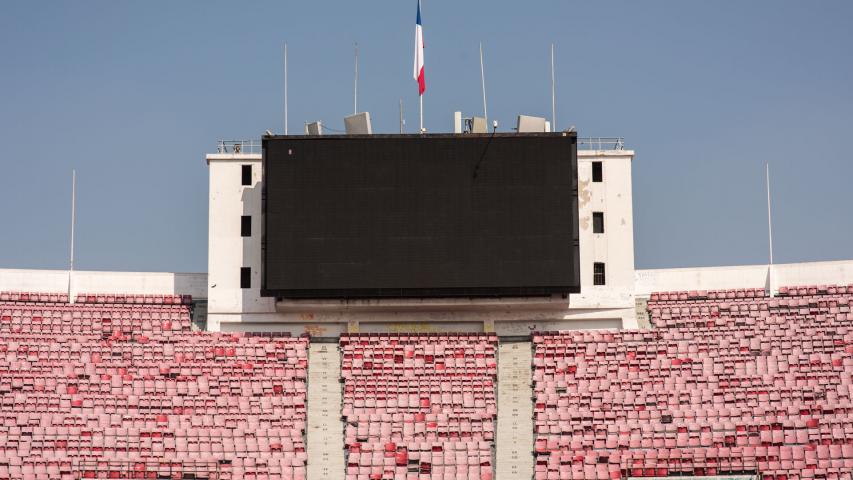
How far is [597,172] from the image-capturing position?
2606 inches

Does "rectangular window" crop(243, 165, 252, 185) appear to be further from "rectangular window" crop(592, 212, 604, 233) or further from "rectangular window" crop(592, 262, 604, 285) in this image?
"rectangular window" crop(592, 262, 604, 285)

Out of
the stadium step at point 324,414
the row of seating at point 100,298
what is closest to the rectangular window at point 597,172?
the stadium step at point 324,414

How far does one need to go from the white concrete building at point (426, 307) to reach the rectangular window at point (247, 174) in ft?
0.13

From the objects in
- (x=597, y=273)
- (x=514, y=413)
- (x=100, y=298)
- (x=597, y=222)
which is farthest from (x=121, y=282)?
(x=597, y=222)

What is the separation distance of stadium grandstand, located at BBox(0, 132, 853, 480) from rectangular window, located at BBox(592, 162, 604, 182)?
55 mm

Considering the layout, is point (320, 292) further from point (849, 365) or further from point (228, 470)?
point (849, 365)

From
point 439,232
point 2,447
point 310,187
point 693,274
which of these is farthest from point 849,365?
point 2,447

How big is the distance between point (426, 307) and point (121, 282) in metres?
12.9

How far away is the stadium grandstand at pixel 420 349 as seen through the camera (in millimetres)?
57094

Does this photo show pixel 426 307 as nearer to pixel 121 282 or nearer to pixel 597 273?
pixel 597 273

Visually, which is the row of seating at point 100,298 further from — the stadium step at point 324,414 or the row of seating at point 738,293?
the row of seating at point 738,293

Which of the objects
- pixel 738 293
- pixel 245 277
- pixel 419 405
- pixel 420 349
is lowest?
pixel 419 405

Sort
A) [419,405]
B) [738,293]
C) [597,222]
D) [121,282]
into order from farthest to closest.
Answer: [121,282], [738,293], [597,222], [419,405]

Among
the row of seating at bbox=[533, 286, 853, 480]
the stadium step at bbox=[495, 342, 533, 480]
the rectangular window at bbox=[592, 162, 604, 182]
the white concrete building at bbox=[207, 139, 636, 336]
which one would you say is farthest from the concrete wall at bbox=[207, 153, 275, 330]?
the rectangular window at bbox=[592, 162, 604, 182]
